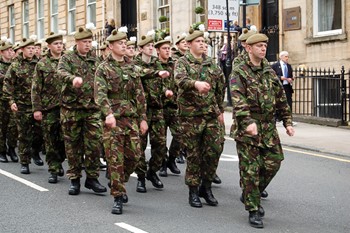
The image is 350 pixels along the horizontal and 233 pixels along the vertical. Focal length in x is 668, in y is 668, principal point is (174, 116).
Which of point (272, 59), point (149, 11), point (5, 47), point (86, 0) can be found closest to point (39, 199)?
point (5, 47)

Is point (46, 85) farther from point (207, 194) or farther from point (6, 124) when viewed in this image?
point (207, 194)

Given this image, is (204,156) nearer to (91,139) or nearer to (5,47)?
(91,139)

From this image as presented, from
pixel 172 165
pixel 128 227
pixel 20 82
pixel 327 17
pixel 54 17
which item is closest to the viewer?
pixel 128 227

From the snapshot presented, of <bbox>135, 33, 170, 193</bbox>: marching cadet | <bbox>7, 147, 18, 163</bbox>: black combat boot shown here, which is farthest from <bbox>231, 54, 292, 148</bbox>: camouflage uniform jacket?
<bbox>7, 147, 18, 163</bbox>: black combat boot

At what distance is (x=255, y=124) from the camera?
675 centimetres

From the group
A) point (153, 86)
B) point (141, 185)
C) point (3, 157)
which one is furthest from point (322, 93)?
point (141, 185)

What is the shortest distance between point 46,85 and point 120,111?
2571 mm

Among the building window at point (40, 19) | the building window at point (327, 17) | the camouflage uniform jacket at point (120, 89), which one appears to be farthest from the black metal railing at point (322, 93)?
the building window at point (40, 19)

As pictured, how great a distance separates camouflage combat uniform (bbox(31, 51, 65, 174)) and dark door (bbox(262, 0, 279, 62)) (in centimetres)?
1160

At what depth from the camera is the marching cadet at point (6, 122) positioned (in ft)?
38.3

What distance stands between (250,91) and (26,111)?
5.00 meters

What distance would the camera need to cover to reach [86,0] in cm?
3119

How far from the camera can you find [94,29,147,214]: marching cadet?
7.46 m

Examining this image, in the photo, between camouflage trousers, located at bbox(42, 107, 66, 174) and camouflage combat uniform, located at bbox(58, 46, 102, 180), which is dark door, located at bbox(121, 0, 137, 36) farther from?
camouflage combat uniform, located at bbox(58, 46, 102, 180)
